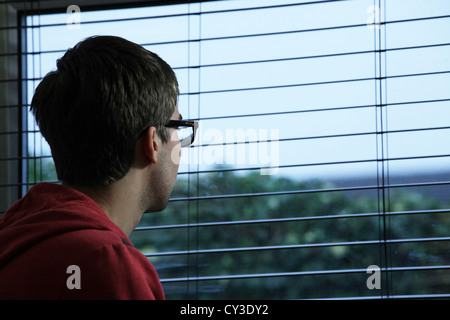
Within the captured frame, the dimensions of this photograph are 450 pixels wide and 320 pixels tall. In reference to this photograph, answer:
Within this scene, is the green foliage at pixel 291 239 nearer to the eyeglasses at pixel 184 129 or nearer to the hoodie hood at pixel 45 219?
the eyeglasses at pixel 184 129

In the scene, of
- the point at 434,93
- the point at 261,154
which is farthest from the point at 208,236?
the point at 434,93

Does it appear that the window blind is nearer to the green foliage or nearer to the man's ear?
the green foliage

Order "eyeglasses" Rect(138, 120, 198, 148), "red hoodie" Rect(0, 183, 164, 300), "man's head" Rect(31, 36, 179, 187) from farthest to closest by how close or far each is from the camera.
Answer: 1. "eyeglasses" Rect(138, 120, 198, 148)
2. "man's head" Rect(31, 36, 179, 187)
3. "red hoodie" Rect(0, 183, 164, 300)

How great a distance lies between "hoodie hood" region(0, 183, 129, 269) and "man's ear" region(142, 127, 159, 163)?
0.20m

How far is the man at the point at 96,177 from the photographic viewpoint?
2.98ft

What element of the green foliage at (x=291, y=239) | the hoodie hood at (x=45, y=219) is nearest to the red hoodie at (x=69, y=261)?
the hoodie hood at (x=45, y=219)

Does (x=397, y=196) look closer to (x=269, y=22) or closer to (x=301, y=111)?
(x=301, y=111)

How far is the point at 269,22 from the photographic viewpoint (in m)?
1.94

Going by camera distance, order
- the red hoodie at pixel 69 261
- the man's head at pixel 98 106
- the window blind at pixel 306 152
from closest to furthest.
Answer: the red hoodie at pixel 69 261 < the man's head at pixel 98 106 < the window blind at pixel 306 152

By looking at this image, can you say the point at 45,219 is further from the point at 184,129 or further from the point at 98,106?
the point at 184,129

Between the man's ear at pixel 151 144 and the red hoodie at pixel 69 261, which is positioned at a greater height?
the man's ear at pixel 151 144

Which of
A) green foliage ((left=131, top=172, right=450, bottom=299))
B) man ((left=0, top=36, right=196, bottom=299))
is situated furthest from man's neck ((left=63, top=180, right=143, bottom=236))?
green foliage ((left=131, top=172, right=450, bottom=299))

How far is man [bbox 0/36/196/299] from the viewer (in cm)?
91

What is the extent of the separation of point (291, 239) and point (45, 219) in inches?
42.5
